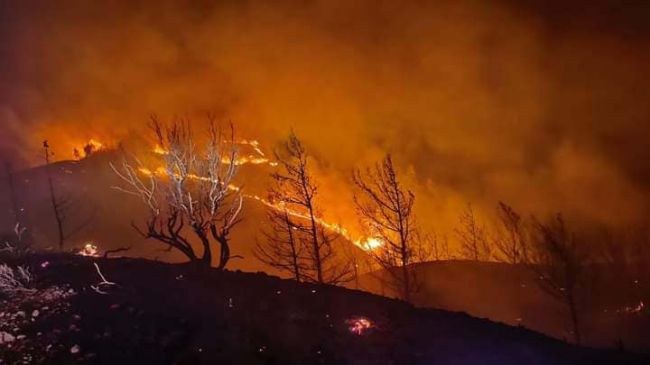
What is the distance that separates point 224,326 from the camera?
1277 centimetres

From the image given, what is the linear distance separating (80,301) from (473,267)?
38.3m

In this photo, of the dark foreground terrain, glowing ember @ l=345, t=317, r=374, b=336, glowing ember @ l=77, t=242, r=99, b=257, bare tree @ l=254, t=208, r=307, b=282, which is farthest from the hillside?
glowing ember @ l=345, t=317, r=374, b=336

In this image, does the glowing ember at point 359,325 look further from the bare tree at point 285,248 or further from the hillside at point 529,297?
the hillside at point 529,297

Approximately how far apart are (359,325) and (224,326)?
11.4 ft

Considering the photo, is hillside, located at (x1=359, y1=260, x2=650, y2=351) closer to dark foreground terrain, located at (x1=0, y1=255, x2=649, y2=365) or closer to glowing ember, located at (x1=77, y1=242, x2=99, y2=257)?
glowing ember, located at (x1=77, y1=242, x2=99, y2=257)

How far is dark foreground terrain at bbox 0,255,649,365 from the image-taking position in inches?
462

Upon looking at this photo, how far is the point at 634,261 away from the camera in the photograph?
154 ft

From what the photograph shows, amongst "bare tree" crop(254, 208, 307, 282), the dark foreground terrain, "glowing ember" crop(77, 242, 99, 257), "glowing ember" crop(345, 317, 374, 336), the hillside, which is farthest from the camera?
the hillside

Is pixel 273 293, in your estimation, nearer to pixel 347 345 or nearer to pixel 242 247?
pixel 347 345

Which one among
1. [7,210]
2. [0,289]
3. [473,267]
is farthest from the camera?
[7,210]

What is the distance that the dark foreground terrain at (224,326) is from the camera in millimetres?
11727

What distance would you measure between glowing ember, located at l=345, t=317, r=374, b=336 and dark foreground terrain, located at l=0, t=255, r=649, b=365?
0.17ft

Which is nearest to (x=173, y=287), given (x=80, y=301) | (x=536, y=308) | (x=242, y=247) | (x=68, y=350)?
(x=80, y=301)

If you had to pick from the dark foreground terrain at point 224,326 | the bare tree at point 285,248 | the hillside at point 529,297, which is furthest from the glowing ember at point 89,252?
the hillside at point 529,297
